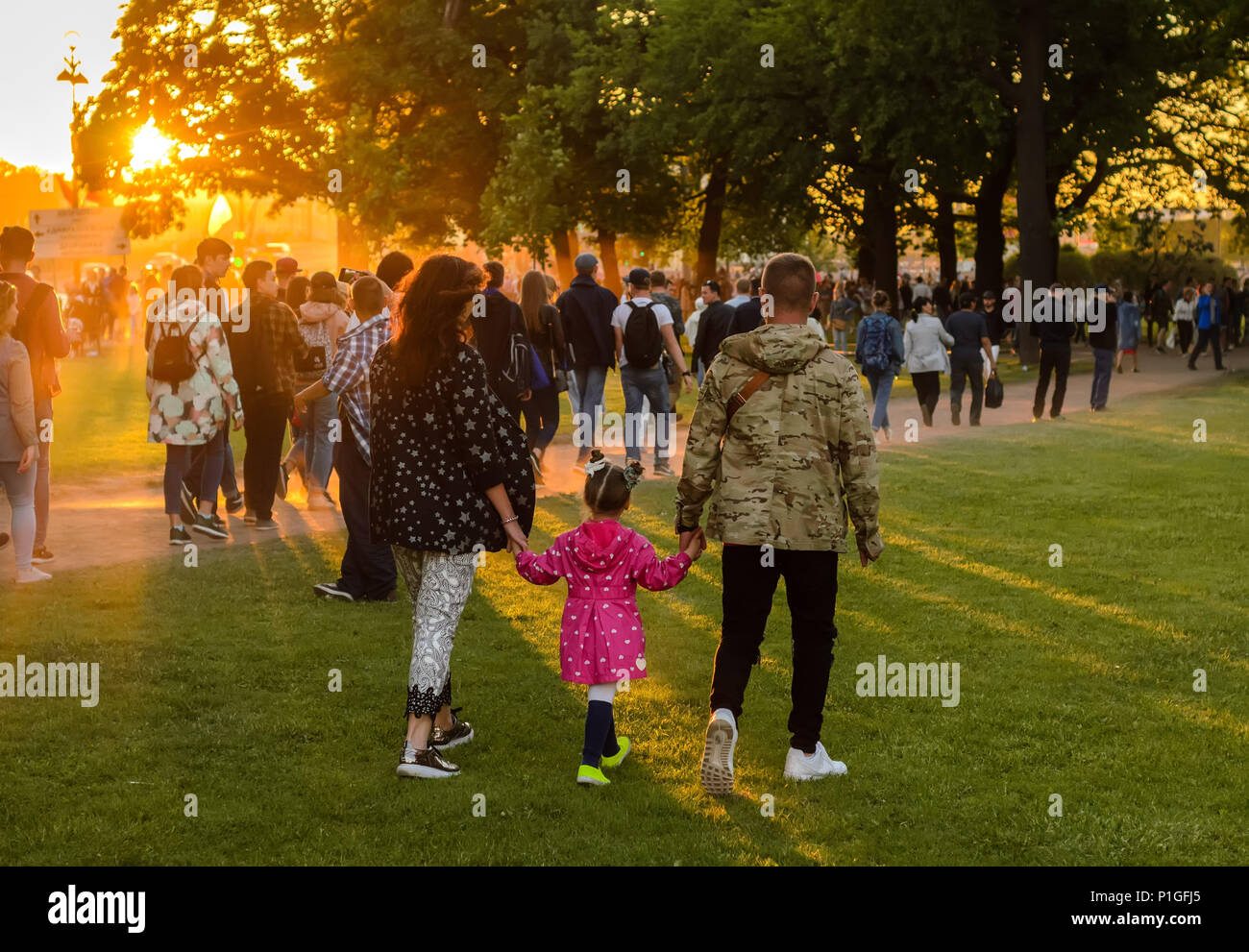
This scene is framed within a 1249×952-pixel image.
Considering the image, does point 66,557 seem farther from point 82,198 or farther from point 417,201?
point 82,198

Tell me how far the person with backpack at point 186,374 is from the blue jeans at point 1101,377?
44.7 ft

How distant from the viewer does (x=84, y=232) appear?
40594 mm

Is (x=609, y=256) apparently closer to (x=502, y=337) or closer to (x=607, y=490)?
(x=502, y=337)

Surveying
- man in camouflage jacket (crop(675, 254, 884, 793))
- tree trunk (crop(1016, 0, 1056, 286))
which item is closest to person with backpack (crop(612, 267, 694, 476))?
man in camouflage jacket (crop(675, 254, 884, 793))

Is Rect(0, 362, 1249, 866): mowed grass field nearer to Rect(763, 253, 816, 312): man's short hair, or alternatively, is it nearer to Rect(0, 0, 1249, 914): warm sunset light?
Rect(0, 0, 1249, 914): warm sunset light

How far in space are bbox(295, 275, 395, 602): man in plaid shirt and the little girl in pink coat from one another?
7.72ft

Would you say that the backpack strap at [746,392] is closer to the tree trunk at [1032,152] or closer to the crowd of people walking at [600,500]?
the crowd of people walking at [600,500]

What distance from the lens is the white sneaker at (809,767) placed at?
573cm

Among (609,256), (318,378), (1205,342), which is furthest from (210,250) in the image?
(609,256)

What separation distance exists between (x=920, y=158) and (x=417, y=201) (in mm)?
13554

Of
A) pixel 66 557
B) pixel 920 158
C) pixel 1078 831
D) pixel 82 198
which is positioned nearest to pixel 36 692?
pixel 66 557

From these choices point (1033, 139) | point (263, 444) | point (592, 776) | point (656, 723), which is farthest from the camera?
point (1033, 139)

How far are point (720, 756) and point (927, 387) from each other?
47.5 feet

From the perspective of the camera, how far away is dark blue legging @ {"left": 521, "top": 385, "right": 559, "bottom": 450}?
14.3 meters
